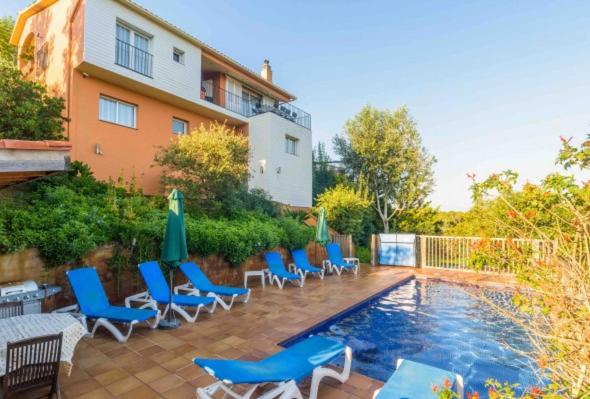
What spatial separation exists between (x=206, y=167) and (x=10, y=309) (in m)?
7.41

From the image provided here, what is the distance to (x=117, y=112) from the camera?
495 inches

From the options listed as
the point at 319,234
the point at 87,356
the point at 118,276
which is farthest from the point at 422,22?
the point at 87,356

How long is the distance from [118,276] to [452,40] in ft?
42.7

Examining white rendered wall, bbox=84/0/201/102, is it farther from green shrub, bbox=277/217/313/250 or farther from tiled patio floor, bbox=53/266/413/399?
tiled patio floor, bbox=53/266/413/399

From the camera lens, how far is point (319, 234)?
11789 millimetres

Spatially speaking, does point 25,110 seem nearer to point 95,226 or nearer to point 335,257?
point 95,226

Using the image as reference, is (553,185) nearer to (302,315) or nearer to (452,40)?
(302,315)

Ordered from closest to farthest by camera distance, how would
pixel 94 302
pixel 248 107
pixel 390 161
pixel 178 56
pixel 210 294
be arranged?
pixel 94 302, pixel 210 294, pixel 178 56, pixel 248 107, pixel 390 161

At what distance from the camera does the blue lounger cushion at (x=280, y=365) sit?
294 cm

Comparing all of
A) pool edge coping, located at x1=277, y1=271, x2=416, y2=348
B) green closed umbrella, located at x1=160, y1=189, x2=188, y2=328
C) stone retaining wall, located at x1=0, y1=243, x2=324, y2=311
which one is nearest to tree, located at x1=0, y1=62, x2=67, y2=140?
stone retaining wall, located at x1=0, y1=243, x2=324, y2=311

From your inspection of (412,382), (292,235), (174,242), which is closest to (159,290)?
(174,242)

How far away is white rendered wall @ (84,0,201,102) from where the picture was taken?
36.4ft

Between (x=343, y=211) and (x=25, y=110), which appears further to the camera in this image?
(x=343, y=211)

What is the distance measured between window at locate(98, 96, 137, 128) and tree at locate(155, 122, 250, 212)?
2871mm
